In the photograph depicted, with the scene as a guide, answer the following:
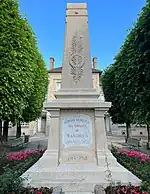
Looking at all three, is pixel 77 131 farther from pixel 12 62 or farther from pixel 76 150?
pixel 12 62

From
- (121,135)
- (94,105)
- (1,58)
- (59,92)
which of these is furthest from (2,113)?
(121,135)

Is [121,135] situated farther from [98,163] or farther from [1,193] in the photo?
[1,193]

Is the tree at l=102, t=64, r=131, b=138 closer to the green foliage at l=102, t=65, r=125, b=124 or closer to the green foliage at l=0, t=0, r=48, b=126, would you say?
the green foliage at l=102, t=65, r=125, b=124

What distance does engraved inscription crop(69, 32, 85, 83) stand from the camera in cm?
760

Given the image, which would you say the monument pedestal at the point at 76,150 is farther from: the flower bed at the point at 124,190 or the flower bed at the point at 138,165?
the flower bed at the point at 124,190

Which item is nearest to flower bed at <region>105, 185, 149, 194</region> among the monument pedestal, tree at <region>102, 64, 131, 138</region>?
the monument pedestal

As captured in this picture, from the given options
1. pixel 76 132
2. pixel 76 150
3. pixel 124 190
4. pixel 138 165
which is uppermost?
pixel 76 132

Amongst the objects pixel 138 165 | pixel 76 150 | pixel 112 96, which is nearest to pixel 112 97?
pixel 112 96

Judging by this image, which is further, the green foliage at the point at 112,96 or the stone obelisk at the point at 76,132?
the green foliage at the point at 112,96

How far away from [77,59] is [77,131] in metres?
2.35

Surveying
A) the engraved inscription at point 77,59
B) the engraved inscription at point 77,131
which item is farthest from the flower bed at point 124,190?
the engraved inscription at point 77,59

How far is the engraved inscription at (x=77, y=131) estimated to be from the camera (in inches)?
269

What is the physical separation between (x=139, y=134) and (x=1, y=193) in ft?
A: 123

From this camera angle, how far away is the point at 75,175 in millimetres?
6012
